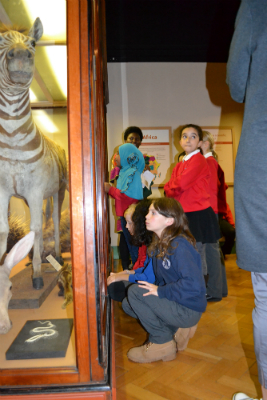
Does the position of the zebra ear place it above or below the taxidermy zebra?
above

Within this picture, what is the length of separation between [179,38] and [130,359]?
4.16 meters

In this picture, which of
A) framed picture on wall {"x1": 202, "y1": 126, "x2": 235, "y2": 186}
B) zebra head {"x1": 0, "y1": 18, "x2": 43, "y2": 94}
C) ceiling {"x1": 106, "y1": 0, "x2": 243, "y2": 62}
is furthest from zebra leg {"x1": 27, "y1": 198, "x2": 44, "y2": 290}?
framed picture on wall {"x1": 202, "y1": 126, "x2": 235, "y2": 186}

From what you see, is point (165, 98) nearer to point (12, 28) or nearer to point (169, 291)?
point (169, 291)

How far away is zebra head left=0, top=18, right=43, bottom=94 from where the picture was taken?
1158mm

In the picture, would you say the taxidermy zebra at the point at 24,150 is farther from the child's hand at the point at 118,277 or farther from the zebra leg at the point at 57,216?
the child's hand at the point at 118,277

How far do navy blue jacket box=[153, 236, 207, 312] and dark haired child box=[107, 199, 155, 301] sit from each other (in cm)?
29

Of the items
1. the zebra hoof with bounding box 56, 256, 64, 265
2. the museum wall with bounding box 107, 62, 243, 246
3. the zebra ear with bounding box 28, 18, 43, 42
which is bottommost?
the zebra hoof with bounding box 56, 256, 64, 265

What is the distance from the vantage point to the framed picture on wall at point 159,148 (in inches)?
190

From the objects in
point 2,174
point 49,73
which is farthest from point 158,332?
point 49,73

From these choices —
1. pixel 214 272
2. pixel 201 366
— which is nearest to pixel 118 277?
pixel 201 366

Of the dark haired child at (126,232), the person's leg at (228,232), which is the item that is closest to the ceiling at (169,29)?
the dark haired child at (126,232)

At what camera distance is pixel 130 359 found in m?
1.80

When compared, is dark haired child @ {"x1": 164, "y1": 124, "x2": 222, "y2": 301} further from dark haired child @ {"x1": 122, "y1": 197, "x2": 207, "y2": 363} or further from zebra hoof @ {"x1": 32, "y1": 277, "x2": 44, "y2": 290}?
zebra hoof @ {"x1": 32, "y1": 277, "x2": 44, "y2": 290}

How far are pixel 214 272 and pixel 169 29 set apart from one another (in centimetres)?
331
